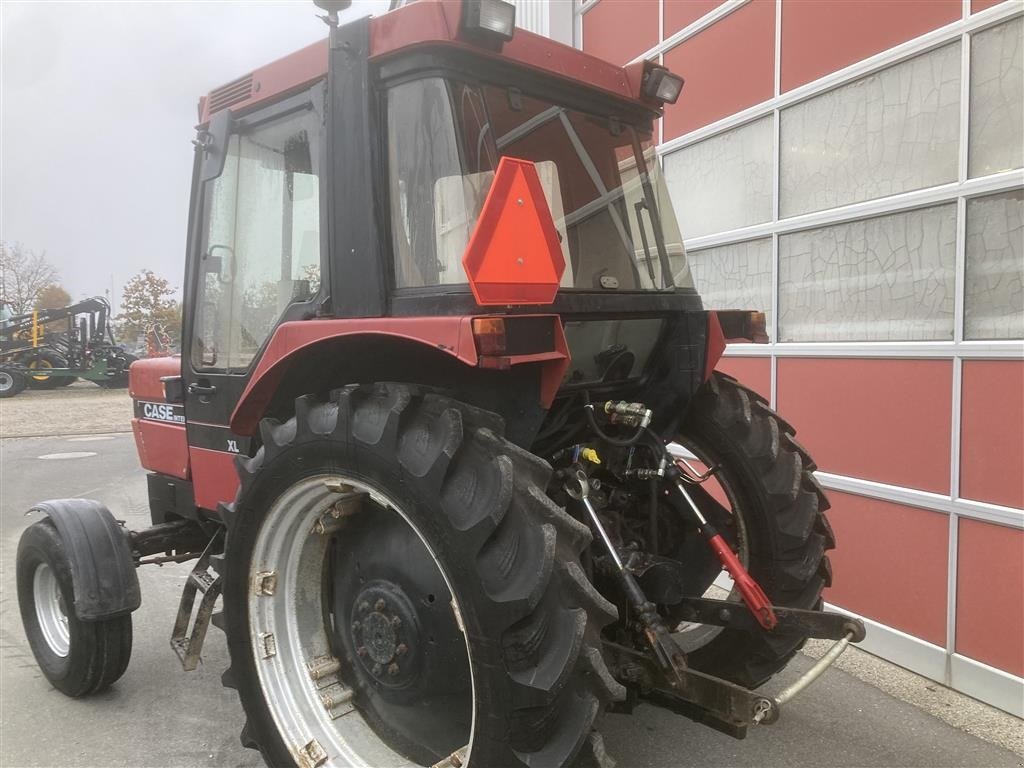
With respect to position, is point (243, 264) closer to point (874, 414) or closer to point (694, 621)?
point (694, 621)

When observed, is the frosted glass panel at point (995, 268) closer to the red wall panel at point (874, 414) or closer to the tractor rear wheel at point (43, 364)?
the red wall panel at point (874, 414)

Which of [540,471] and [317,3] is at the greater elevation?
[317,3]

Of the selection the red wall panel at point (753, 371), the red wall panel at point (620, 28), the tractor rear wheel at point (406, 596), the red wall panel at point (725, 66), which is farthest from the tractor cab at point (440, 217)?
the red wall panel at point (620, 28)

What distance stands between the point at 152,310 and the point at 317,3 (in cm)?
4192

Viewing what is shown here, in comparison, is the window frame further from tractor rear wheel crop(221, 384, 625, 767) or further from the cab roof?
tractor rear wheel crop(221, 384, 625, 767)

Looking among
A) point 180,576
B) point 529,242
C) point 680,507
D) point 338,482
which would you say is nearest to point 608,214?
point 529,242

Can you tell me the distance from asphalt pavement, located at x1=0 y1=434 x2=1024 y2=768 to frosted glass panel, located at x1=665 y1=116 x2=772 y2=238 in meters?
2.85

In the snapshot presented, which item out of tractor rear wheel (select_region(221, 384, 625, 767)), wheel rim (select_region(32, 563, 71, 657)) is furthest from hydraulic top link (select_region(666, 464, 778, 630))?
wheel rim (select_region(32, 563, 71, 657))

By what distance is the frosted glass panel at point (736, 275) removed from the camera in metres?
4.73

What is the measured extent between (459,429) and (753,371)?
3337 millimetres

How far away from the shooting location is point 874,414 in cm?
391

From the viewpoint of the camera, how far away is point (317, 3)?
2.33 meters

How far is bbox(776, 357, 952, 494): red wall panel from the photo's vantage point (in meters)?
3.59

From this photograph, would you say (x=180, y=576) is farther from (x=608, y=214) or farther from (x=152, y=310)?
(x=152, y=310)
